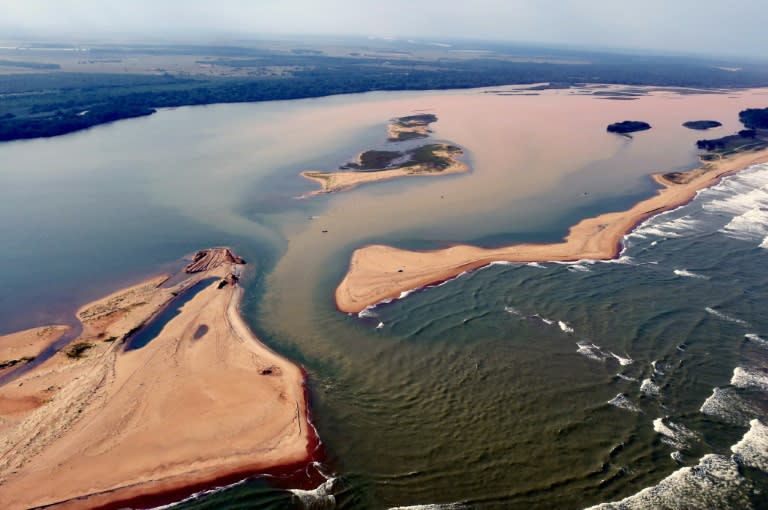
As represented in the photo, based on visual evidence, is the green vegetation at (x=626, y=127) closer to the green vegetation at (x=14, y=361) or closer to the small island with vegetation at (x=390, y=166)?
the small island with vegetation at (x=390, y=166)

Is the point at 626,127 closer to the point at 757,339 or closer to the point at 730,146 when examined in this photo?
the point at 730,146

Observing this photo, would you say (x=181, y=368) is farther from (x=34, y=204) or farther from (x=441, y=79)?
(x=441, y=79)

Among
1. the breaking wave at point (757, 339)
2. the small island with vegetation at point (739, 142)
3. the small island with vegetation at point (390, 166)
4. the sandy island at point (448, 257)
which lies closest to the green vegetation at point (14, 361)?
the sandy island at point (448, 257)

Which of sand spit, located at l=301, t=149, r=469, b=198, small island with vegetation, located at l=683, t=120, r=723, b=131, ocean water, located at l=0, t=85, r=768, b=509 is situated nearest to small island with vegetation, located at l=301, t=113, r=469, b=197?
sand spit, located at l=301, t=149, r=469, b=198

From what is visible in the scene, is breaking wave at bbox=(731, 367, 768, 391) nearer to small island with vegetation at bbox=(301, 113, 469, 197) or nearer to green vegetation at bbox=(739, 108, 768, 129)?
small island with vegetation at bbox=(301, 113, 469, 197)

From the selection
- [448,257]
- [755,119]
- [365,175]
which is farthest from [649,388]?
[755,119]
